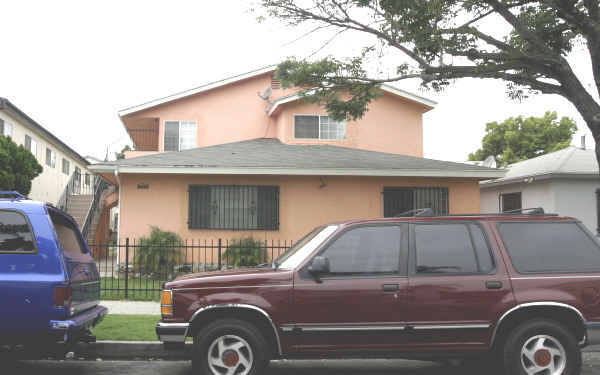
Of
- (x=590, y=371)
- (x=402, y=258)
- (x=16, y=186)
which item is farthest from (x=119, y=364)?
(x=16, y=186)

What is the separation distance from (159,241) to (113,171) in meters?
2.28

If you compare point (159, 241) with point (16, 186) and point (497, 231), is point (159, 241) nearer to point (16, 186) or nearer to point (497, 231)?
point (16, 186)

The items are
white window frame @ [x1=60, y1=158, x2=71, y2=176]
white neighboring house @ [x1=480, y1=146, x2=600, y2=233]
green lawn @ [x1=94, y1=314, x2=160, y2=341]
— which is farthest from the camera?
white window frame @ [x1=60, y1=158, x2=71, y2=176]

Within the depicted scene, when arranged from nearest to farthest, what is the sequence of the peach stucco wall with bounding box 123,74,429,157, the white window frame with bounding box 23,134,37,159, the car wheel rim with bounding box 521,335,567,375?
the car wheel rim with bounding box 521,335,567,375 → the peach stucco wall with bounding box 123,74,429,157 → the white window frame with bounding box 23,134,37,159

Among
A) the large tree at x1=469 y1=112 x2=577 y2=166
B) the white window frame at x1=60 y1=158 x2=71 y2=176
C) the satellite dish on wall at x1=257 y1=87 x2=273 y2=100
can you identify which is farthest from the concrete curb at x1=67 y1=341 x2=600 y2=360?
the large tree at x1=469 y1=112 x2=577 y2=166

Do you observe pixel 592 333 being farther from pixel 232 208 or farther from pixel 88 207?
pixel 88 207

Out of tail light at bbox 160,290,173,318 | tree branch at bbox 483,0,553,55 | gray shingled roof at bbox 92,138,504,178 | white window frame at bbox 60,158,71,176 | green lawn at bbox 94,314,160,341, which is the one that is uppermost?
tree branch at bbox 483,0,553,55

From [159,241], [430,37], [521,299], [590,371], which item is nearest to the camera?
[521,299]

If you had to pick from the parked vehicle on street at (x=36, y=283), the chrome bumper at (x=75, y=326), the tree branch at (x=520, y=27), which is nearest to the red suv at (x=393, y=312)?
the chrome bumper at (x=75, y=326)

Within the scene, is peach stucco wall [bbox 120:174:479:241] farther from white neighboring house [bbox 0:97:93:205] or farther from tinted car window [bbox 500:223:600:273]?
tinted car window [bbox 500:223:600:273]

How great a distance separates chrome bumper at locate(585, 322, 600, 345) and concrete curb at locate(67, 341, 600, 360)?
4.68 metres

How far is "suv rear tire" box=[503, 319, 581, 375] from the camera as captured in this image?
5297mm

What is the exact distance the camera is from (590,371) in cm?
645

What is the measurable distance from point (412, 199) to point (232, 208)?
5.24 m
